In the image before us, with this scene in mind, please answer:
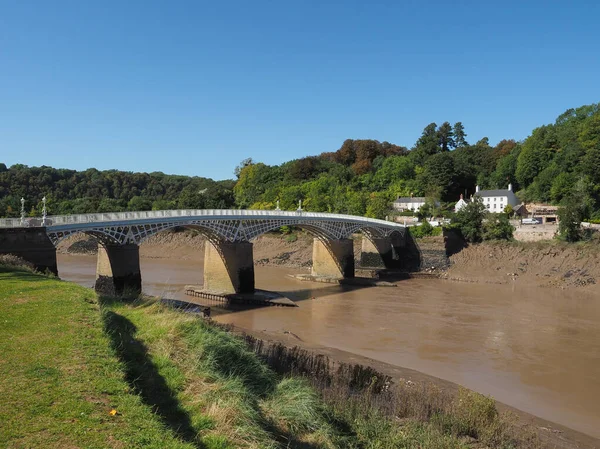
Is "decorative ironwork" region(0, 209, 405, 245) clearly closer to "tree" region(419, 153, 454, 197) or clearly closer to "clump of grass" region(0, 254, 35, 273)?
"clump of grass" region(0, 254, 35, 273)

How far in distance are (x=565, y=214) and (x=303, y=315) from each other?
1241 inches

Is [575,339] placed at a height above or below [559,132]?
below

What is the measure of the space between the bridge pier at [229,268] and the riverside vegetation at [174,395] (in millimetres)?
20137

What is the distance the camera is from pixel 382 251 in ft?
181

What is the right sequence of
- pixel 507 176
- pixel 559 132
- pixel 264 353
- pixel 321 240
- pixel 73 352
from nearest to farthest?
pixel 73 352
pixel 264 353
pixel 321 240
pixel 559 132
pixel 507 176

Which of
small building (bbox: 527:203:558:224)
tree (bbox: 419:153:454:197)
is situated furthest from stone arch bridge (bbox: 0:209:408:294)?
tree (bbox: 419:153:454:197)

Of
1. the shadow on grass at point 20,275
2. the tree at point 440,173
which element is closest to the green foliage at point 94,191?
the tree at point 440,173

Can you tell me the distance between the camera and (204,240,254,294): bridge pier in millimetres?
36531

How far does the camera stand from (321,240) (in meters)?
49.9

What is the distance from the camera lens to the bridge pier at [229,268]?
36.5 m

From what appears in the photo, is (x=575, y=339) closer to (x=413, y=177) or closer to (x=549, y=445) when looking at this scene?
(x=549, y=445)

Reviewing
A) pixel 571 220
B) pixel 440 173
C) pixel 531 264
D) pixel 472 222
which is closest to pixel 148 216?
pixel 472 222

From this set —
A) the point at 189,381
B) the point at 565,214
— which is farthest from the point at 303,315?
the point at 565,214

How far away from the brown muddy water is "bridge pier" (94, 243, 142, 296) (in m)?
3.27
